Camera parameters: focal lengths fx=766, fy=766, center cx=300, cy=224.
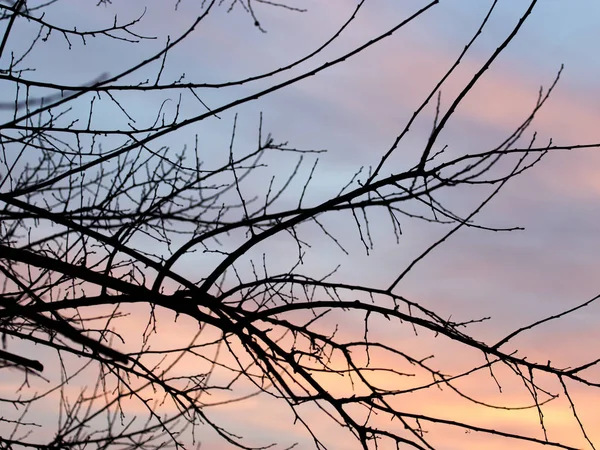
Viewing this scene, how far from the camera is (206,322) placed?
395 centimetres

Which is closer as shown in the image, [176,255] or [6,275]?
[6,275]

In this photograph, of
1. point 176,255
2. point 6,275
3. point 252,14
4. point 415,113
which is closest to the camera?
point 415,113

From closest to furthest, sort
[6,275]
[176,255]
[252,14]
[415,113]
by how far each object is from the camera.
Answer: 1. [415,113]
2. [6,275]
3. [176,255]
4. [252,14]

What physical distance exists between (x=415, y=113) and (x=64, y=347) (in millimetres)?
2127

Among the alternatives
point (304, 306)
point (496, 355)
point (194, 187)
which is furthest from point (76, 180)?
point (496, 355)

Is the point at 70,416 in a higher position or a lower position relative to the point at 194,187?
lower

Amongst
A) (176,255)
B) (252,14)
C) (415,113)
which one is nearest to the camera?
(415,113)

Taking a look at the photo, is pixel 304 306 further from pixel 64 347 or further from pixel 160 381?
pixel 64 347

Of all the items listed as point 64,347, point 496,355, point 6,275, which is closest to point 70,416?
point 64,347

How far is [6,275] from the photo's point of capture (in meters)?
3.56

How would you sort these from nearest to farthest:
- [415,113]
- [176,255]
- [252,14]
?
[415,113] → [176,255] → [252,14]

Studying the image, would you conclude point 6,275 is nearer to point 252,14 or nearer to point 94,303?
point 94,303

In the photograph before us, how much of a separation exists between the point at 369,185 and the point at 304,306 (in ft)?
2.69

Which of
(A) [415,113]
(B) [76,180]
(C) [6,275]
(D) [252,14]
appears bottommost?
(C) [6,275]
